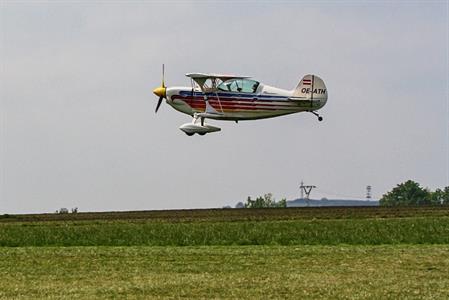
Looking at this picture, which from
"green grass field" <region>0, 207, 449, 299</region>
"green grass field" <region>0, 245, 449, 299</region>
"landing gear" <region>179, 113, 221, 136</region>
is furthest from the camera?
"landing gear" <region>179, 113, 221, 136</region>

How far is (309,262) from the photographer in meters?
26.2

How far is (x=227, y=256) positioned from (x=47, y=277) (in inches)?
268

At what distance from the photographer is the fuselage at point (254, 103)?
57.8 meters

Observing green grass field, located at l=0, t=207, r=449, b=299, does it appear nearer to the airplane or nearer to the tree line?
the airplane

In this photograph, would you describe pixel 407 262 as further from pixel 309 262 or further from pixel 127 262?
pixel 127 262

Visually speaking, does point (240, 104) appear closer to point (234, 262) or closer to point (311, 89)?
point (311, 89)

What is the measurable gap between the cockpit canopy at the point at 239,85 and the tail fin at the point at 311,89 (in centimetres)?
271

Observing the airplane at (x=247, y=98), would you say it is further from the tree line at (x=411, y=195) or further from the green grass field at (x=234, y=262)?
the tree line at (x=411, y=195)

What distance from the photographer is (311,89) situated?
58500mm

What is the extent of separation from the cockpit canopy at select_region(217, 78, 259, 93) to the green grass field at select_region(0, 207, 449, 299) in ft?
45.8

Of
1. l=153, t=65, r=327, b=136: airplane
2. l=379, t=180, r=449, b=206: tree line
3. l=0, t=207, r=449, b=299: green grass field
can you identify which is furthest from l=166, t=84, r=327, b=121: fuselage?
l=379, t=180, r=449, b=206: tree line

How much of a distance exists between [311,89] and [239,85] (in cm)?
457

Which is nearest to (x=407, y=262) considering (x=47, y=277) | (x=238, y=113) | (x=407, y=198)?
(x=47, y=277)

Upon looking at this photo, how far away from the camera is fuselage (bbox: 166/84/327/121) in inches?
2276
